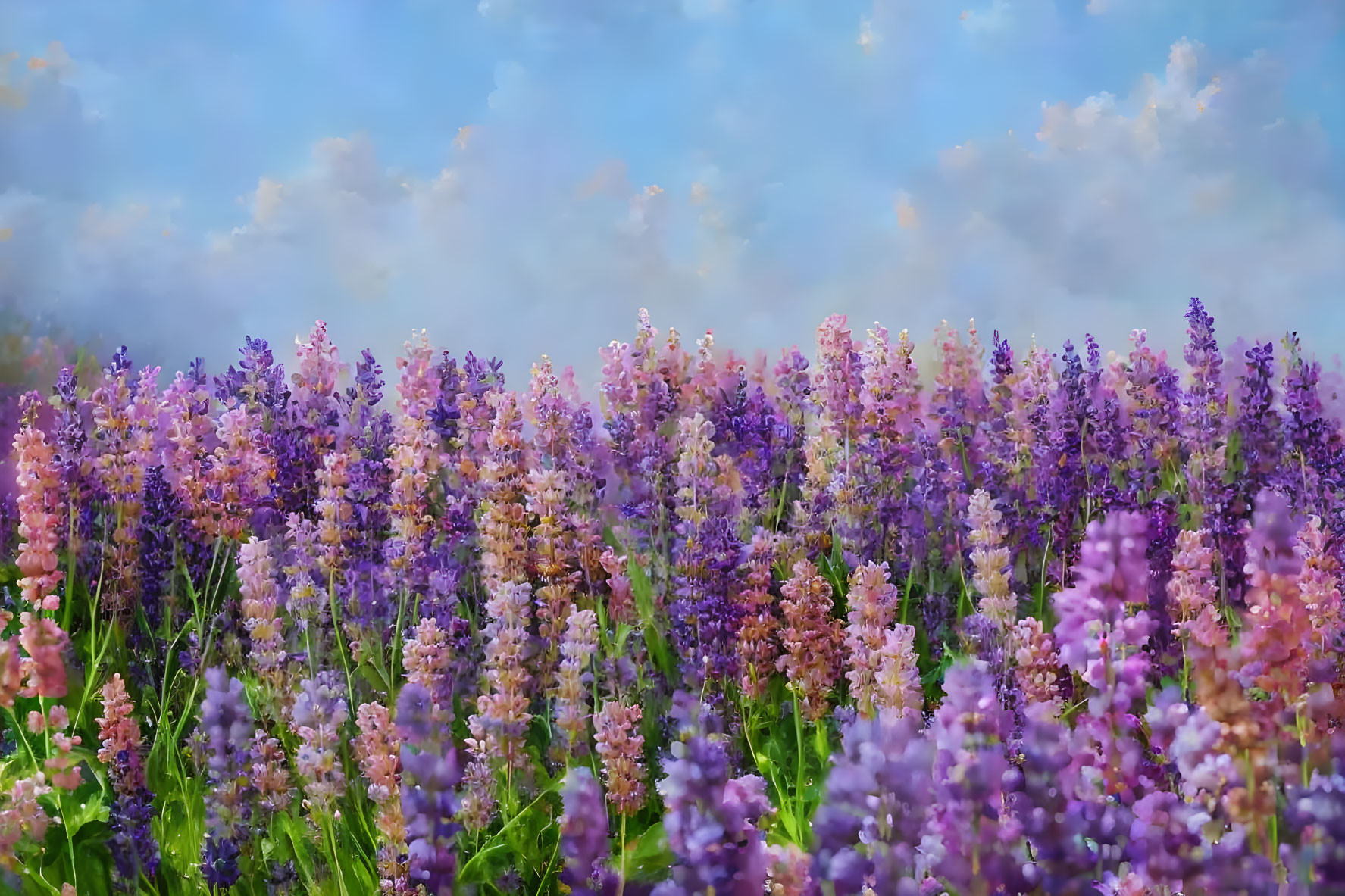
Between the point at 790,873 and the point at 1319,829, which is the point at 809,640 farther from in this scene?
the point at 1319,829

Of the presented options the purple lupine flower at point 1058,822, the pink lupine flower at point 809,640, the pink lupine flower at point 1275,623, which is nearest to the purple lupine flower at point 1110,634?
the purple lupine flower at point 1058,822

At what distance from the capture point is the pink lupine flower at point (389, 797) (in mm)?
1931

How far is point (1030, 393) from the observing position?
3885 millimetres

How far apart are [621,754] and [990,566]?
908 millimetres

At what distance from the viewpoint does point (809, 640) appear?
102 inches

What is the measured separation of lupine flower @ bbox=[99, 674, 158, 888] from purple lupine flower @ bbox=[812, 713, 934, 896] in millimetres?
1355

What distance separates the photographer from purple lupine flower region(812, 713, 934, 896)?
4.81 ft

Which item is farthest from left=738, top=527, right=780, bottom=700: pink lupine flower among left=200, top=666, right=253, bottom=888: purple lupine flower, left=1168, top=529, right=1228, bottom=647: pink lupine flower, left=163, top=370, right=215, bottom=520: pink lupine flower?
left=163, top=370, right=215, bottom=520: pink lupine flower

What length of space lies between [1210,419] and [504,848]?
8.13 feet

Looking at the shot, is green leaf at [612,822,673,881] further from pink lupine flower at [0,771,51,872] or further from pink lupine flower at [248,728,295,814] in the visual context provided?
pink lupine flower at [0,771,51,872]

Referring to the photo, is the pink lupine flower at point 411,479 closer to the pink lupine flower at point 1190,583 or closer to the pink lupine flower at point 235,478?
the pink lupine flower at point 235,478

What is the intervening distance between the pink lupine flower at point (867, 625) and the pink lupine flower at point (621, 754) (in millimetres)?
448

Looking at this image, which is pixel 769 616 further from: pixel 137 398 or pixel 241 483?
pixel 137 398

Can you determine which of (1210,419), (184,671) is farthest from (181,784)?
(1210,419)
